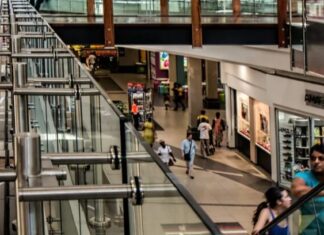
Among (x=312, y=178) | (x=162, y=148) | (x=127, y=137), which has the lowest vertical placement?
(x=162, y=148)

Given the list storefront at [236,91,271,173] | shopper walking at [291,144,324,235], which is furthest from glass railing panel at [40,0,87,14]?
shopper walking at [291,144,324,235]

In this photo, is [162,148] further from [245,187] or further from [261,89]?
[261,89]

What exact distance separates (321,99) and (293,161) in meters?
2.94

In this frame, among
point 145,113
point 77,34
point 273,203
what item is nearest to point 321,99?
point 77,34

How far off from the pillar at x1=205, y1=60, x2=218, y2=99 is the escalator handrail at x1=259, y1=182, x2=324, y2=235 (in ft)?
71.3

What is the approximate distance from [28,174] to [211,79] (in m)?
27.1

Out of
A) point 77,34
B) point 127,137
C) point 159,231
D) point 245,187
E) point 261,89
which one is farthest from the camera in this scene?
point 261,89

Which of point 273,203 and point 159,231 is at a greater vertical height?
point 159,231

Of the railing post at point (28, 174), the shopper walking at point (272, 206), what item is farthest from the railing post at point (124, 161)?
the shopper walking at point (272, 206)

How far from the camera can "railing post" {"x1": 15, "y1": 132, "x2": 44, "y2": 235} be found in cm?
103

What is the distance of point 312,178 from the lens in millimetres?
5480

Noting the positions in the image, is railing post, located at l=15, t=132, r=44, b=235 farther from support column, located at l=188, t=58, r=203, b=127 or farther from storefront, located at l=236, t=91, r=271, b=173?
support column, located at l=188, t=58, r=203, b=127

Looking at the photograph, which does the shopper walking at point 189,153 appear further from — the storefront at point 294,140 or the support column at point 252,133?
the support column at point 252,133

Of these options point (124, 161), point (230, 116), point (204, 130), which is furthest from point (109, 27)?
point (124, 161)
